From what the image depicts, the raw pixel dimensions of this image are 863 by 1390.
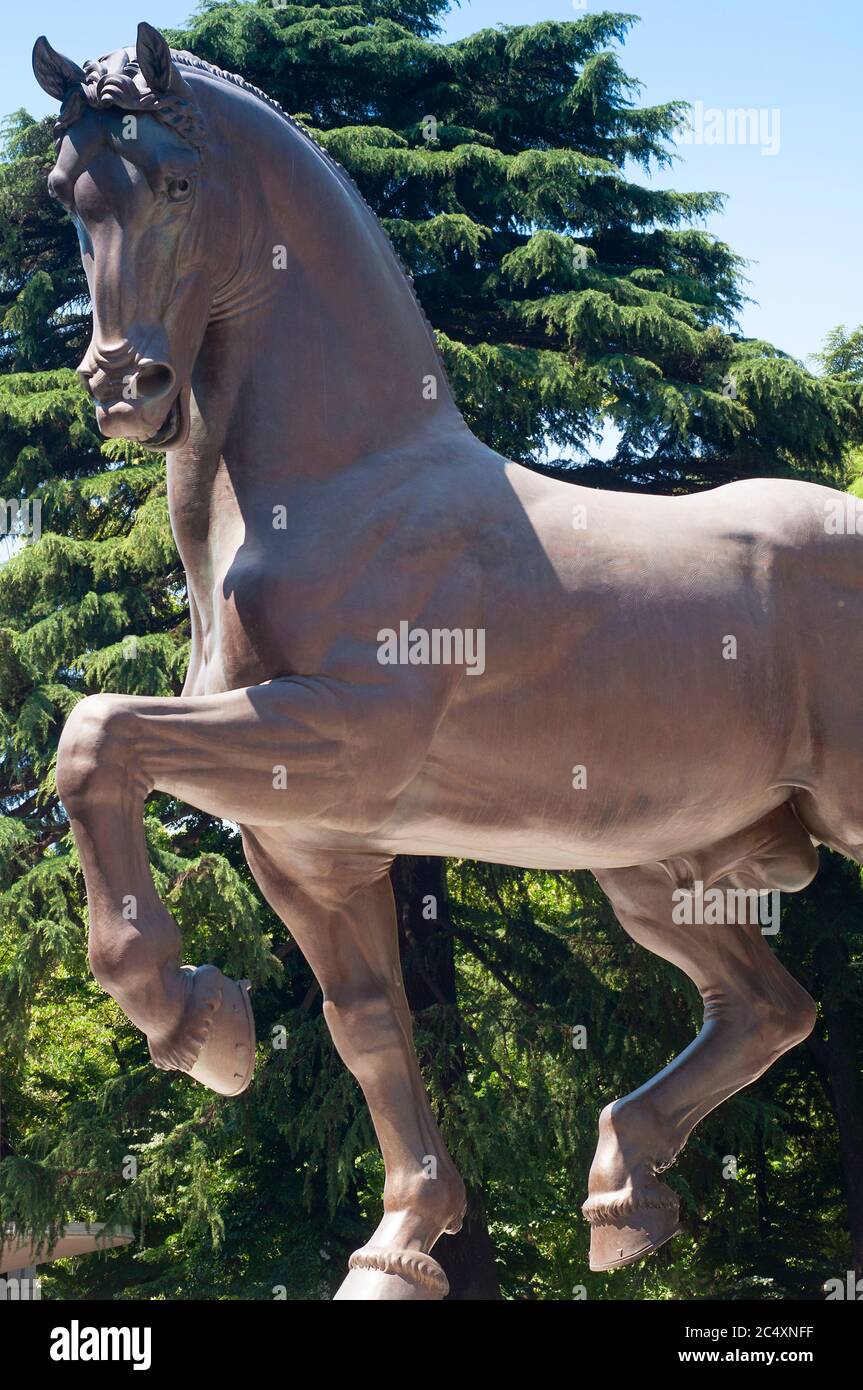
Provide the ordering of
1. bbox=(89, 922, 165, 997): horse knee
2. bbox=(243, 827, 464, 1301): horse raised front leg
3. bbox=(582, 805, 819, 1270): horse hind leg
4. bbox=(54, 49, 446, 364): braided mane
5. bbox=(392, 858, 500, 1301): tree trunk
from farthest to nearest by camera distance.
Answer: bbox=(392, 858, 500, 1301): tree trunk < bbox=(582, 805, 819, 1270): horse hind leg < bbox=(243, 827, 464, 1301): horse raised front leg < bbox=(54, 49, 446, 364): braided mane < bbox=(89, 922, 165, 997): horse knee

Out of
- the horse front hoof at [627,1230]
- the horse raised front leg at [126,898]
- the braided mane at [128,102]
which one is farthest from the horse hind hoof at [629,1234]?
the braided mane at [128,102]

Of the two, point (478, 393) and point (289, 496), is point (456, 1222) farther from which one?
point (478, 393)

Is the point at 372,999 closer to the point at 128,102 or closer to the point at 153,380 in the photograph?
the point at 153,380

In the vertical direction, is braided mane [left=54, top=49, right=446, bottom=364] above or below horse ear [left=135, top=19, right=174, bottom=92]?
below

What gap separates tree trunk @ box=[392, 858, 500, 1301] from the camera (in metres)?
12.6

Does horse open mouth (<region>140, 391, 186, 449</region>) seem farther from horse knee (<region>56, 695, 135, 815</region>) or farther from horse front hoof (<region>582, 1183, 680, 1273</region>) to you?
horse front hoof (<region>582, 1183, 680, 1273</region>)

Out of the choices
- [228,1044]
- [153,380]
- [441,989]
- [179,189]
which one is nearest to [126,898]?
[228,1044]

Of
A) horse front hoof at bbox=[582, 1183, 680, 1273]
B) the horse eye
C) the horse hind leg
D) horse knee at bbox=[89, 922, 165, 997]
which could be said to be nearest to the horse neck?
the horse eye

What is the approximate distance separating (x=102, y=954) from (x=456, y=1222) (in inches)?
56.5

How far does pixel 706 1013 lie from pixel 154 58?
291 centimetres

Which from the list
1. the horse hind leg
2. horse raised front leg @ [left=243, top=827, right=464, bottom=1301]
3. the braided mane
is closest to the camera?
the braided mane

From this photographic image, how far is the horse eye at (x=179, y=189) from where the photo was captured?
377 cm

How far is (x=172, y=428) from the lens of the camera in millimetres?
3828
